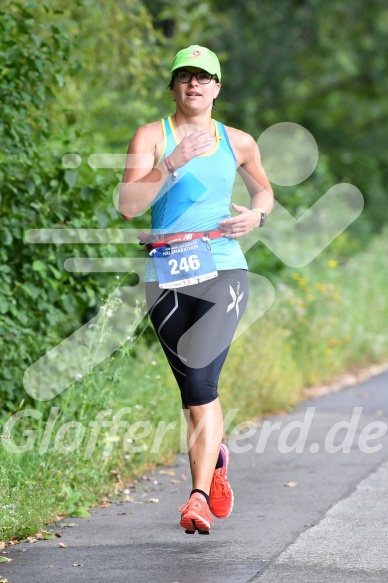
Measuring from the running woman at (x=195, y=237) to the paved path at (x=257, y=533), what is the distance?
0.31 m

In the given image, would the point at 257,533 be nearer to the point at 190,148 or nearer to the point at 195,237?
the point at 195,237

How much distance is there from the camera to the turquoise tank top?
5.21m

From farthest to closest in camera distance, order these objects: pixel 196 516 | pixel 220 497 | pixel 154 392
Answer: pixel 154 392, pixel 220 497, pixel 196 516

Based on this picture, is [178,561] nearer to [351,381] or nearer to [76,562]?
[76,562]

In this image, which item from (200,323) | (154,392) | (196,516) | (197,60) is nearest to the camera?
(196,516)

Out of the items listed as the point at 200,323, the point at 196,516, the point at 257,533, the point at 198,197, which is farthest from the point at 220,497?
the point at 198,197

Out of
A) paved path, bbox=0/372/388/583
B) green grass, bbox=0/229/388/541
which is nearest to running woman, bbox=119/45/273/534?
paved path, bbox=0/372/388/583

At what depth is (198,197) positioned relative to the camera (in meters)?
5.23

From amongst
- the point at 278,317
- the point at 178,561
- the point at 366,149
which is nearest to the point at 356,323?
the point at 278,317

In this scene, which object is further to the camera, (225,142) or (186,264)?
(225,142)

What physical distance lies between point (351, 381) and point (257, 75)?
12.9m

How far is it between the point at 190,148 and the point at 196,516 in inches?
59.5

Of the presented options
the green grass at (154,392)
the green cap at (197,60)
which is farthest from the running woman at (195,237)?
the green grass at (154,392)

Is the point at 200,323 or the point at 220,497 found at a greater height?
the point at 200,323
